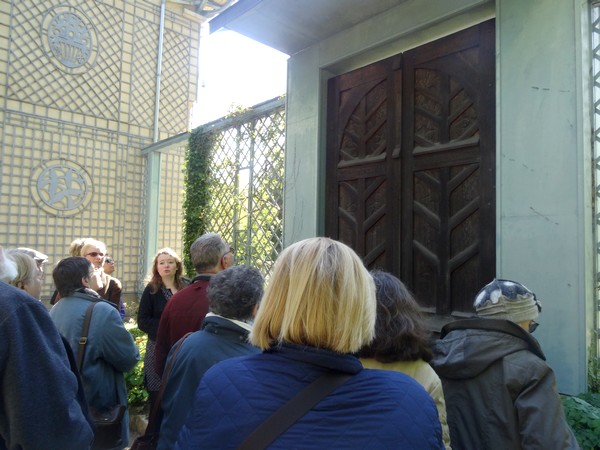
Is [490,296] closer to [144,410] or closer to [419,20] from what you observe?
[419,20]

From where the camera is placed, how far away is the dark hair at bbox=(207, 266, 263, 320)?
2229mm

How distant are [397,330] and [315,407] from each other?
0.82 meters

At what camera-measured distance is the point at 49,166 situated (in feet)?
30.8

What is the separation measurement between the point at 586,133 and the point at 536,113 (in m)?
0.35

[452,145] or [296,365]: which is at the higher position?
[452,145]

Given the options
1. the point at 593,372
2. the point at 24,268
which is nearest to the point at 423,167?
the point at 593,372

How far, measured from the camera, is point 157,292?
414cm

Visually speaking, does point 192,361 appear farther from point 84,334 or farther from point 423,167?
point 423,167

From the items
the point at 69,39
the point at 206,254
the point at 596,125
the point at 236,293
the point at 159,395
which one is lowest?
the point at 159,395

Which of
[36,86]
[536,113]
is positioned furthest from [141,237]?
[536,113]

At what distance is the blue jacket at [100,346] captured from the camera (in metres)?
2.85

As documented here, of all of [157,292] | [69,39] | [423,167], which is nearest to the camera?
[423,167]

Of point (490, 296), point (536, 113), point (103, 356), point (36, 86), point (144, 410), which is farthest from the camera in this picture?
point (36, 86)

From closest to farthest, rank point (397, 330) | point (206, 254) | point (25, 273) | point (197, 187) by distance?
point (397, 330)
point (25, 273)
point (206, 254)
point (197, 187)
